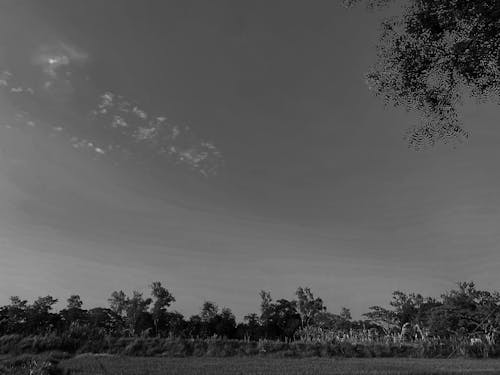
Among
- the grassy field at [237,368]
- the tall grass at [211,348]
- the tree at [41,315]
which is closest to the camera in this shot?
the grassy field at [237,368]

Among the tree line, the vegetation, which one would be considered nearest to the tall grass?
the vegetation

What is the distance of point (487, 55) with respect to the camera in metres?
11.5

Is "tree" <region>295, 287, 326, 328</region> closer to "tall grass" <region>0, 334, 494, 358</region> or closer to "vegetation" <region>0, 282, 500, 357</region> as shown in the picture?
"vegetation" <region>0, 282, 500, 357</region>

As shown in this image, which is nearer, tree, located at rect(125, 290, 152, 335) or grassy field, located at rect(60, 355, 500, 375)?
grassy field, located at rect(60, 355, 500, 375)

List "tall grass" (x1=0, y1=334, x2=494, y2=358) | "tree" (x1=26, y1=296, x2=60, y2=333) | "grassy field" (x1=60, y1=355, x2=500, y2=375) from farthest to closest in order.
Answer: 1. "tree" (x1=26, y1=296, x2=60, y2=333)
2. "tall grass" (x1=0, y1=334, x2=494, y2=358)
3. "grassy field" (x1=60, y1=355, x2=500, y2=375)

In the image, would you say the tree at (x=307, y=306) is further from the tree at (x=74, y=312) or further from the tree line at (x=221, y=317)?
the tree at (x=74, y=312)

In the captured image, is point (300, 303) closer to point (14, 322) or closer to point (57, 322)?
point (57, 322)

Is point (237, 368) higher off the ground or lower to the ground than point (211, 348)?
lower

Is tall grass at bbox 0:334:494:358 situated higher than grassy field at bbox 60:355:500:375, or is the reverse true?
tall grass at bbox 0:334:494:358

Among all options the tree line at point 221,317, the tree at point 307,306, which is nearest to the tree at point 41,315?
the tree line at point 221,317

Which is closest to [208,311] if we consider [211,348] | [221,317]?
[221,317]

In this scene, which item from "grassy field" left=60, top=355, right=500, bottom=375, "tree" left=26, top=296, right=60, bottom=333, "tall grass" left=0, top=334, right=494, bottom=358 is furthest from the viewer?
→ "tree" left=26, top=296, right=60, bottom=333

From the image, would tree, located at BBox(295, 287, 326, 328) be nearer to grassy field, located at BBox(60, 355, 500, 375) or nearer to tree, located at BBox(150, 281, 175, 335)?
tree, located at BBox(150, 281, 175, 335)

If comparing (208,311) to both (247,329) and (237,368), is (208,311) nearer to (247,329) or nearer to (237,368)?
(247,329)
